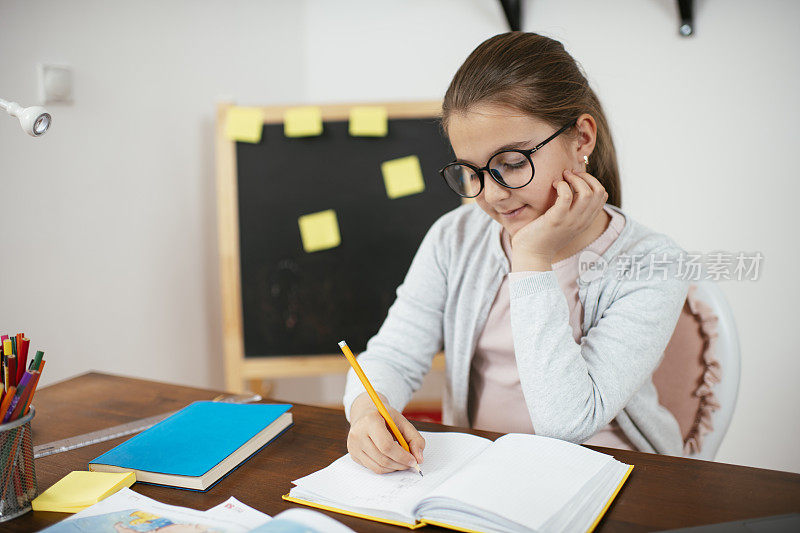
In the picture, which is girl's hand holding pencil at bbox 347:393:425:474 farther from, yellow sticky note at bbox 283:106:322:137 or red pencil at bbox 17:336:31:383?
yellow sticky note at bbox 283:106:322:137

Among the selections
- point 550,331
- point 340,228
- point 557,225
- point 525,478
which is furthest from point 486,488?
point 340,228

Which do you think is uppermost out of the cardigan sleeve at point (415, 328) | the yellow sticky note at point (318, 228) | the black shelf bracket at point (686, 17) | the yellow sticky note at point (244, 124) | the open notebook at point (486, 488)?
the black shelf bracket at point (686, 17)

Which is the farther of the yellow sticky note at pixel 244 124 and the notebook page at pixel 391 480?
the yellow sticky note at pixel 244 124

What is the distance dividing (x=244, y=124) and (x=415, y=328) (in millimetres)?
1098

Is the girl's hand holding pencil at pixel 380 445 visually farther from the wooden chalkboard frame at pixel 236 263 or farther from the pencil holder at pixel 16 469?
the wooden chalkboard frame at pixel 236 263

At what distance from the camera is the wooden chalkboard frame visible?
1966 millimetres

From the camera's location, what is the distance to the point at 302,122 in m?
1.97

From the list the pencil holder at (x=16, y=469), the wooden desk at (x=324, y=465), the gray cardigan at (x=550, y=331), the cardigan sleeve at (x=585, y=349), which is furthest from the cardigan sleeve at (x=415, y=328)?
the pencil holder at (x=16, y=469)

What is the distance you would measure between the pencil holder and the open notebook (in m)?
0.30

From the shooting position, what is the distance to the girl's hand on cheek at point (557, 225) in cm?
97

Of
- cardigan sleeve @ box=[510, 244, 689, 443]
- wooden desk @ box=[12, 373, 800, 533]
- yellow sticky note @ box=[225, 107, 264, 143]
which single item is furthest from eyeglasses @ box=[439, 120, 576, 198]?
yellow sticky note @ box=[225, 107, 264, 143]

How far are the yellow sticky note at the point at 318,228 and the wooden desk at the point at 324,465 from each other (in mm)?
995

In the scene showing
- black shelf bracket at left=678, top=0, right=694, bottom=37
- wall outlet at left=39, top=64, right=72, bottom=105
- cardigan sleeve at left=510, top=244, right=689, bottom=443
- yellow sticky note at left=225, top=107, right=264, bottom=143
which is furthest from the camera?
yellow sticky note at left=225, top=107, right=264, bottom=143

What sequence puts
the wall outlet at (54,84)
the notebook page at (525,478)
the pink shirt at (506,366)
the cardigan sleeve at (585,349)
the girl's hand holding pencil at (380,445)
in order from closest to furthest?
the notebook page at (525,478) → the girl's hand holding pencil at (380,445) → the cardigan sleeve at (585,349) → the pink shirt at (506,366) → the wall outlet at (54,84)
